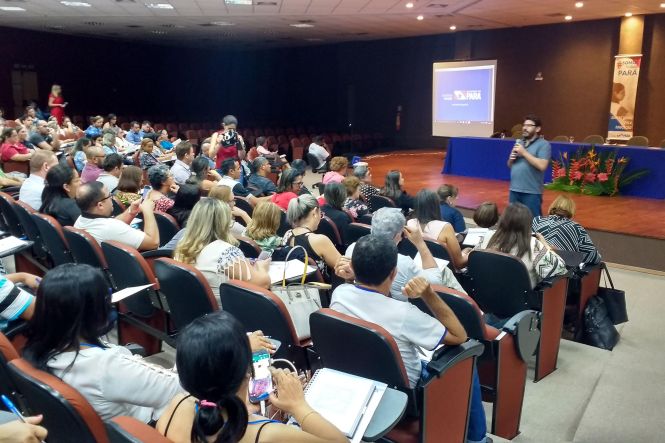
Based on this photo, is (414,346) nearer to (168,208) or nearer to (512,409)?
(512,409)

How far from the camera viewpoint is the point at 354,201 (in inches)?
217

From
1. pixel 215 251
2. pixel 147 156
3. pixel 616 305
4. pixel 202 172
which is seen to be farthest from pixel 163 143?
pixel 616 305

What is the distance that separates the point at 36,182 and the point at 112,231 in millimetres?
1983

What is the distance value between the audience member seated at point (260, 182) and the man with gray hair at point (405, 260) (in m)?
3.54

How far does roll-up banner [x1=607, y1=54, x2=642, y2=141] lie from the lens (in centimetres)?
1220

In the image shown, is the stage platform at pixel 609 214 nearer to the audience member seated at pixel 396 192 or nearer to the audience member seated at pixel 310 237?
the audience member seated at pixel 396 192

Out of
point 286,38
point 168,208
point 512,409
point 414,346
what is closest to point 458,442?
point 414,346

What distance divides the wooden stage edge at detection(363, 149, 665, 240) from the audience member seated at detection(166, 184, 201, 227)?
4.51 m

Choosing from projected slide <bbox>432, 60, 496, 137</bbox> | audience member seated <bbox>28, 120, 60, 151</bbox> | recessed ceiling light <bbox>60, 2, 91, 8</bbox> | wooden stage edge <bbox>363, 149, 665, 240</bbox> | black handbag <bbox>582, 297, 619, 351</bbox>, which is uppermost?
recessed ceiling light <bbox>60, 2, 91, 8</bbox>

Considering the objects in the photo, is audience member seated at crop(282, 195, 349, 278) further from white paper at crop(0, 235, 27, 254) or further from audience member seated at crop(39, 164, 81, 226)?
audience member seated at crop(39, 164, 81, 226)

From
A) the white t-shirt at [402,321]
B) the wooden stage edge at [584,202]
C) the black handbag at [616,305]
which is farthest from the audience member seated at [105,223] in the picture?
the wooden stage edge at [584,202]

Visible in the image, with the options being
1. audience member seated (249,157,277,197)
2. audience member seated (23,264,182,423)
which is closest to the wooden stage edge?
audience member seated (249,157,277,197)

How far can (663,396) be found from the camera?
328cm

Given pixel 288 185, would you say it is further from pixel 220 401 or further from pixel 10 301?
pixel 220 401
